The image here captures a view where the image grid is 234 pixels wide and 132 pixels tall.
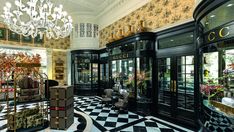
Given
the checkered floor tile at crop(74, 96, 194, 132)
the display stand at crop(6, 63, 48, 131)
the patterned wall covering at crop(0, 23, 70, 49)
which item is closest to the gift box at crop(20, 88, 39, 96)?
the display stand at crop(6, 63, 48, 131)

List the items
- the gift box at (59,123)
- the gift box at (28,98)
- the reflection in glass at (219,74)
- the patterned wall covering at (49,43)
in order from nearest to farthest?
1. the reflection in glass at (219,74)
2. the gift box at (59,123)
3. the gift box at (28,98)
4. the patterned wall covering at (49,43)

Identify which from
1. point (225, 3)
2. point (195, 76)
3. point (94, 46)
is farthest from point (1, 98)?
point (225, 3)

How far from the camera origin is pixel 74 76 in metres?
9.49

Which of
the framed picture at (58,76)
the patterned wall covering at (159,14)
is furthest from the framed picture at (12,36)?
the patterned wall covering at (159,14)

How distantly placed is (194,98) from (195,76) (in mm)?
591

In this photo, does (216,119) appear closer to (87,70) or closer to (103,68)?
(103,68)

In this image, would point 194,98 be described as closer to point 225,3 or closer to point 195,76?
point 195,76

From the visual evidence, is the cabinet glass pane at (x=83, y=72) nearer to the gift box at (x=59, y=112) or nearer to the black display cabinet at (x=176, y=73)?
the black display cabinet at (x=176, y=73)

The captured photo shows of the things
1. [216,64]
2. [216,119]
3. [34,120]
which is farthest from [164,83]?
[34,120]

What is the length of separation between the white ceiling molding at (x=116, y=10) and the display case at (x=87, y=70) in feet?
6.23

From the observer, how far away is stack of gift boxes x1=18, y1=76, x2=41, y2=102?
11.0 ft

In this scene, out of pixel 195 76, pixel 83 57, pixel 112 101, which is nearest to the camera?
pixel 195 76

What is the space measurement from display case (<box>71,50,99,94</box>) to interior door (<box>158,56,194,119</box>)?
16.3ft

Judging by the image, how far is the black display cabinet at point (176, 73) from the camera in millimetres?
4098
